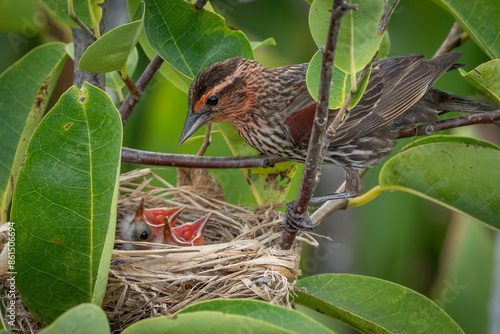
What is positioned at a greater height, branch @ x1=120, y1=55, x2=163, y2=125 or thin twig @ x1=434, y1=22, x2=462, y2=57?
thin twig @ x1=434, y1=22, x2=462, y2=57

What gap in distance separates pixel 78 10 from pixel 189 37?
1.82ft

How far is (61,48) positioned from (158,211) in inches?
45.4

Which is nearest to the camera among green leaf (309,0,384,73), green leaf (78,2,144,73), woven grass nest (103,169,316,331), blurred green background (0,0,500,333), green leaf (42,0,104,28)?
green leaf (309,0,384,73)

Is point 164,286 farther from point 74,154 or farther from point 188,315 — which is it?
point 188,315

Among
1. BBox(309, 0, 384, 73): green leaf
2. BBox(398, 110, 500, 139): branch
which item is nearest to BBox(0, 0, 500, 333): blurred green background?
BBox(398, 110, 500, 139): branch

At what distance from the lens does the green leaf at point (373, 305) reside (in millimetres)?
2400

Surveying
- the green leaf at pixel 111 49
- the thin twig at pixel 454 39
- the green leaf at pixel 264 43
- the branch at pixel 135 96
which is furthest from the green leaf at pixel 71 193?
the thin twig at pixel 454 39

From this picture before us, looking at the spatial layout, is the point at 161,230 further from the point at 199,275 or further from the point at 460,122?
the point at 460,122

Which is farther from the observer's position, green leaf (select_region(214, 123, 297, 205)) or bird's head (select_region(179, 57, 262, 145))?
green leaf (select_region(214, 123, 297, 205))

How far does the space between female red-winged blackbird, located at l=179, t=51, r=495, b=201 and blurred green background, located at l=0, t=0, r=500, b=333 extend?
1.09 feet

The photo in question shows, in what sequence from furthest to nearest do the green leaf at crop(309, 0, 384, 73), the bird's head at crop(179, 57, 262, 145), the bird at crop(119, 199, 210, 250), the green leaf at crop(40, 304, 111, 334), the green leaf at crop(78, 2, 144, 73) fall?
the bird at crop(119, 199, 210, 250) < the bird's head at crop(179, 57, 262, 145) < the green leaf at crop(78, 2, 144, 73) < the green leaf at crop(309, 0, 384, 73) < the green leaf at crop(40, 304, 111, 334)

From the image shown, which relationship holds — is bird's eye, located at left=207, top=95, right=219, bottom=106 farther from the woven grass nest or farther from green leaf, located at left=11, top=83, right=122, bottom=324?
green leaf, located at left=11, top=83, right=122, bottom=324

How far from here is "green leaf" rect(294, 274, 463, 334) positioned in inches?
94.5

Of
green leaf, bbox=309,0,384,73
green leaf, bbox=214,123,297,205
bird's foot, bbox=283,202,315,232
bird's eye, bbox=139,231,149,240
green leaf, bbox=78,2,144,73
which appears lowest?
bird's eye, bbox=139,231,149,240
